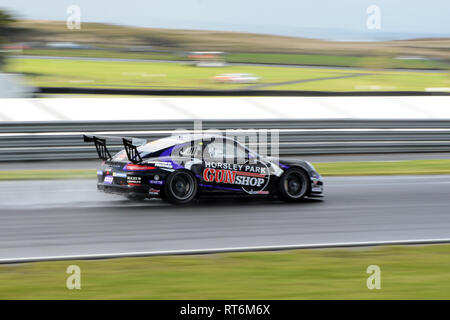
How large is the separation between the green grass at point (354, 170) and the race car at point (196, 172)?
3649 millimetres

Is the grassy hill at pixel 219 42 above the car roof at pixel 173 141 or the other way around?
above

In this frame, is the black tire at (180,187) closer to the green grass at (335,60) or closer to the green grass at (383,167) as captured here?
the green grass at (383,167)

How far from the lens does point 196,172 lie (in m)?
10.3

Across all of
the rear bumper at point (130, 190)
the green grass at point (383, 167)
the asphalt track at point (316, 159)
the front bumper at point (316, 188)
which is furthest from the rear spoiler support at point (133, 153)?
the green grass at point (383, 167)

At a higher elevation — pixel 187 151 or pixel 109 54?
pixel 109 54

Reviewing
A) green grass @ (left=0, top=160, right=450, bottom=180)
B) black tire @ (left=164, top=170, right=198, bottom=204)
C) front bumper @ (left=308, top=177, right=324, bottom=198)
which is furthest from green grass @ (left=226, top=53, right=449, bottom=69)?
black tire @ (left=164, top=170, right=198, bottom=204)

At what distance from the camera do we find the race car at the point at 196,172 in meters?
10.1

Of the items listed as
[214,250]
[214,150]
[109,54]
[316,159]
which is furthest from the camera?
[109,54]

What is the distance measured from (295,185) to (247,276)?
193 inches

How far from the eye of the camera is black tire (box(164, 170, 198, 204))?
1021cm

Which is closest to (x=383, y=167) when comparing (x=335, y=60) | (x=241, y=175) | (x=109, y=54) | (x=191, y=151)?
(x=241, y=175)

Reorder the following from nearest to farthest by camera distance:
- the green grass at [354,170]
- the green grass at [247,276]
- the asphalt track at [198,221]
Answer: the green grass at [247,276]
the asphalt track at [198,221]
the green grass at [354,170]

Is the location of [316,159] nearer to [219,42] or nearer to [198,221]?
[198,221]
